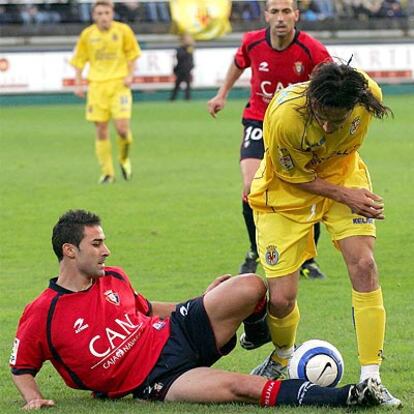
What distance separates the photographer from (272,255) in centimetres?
688

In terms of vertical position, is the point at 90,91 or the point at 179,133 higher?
the point at 90,91

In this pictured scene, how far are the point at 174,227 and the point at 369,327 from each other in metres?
6.79

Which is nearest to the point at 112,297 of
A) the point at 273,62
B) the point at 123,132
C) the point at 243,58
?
the point at 273,62

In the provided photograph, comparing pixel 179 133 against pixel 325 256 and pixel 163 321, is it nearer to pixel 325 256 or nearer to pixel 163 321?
pixel 325 256

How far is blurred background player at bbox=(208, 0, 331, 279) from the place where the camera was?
9.82 metres

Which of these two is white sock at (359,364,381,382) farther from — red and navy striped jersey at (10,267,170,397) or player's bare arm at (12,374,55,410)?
player's bare arm at (12,374,55,410)

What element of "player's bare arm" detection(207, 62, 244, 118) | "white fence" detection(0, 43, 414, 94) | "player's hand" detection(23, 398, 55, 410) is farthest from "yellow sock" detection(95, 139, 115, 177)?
"white fence" detection(0, 43, 414, 94)

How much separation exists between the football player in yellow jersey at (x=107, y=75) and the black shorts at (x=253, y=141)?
22.4 feet

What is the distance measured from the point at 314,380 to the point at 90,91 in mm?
11418

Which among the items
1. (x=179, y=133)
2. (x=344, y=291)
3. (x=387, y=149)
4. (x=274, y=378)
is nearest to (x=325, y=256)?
(x=344, y=291)

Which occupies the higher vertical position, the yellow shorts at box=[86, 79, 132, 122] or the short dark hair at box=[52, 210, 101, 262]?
the short dark hair at box=[52, 210, 101, 262]

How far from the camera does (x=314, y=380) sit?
656 cm

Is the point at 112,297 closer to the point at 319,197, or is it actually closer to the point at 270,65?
the point at 319,197

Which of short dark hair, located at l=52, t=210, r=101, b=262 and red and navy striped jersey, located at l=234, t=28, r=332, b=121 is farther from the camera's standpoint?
red and navy striped jersey, located at l=234, t=28, r=332, b=121
